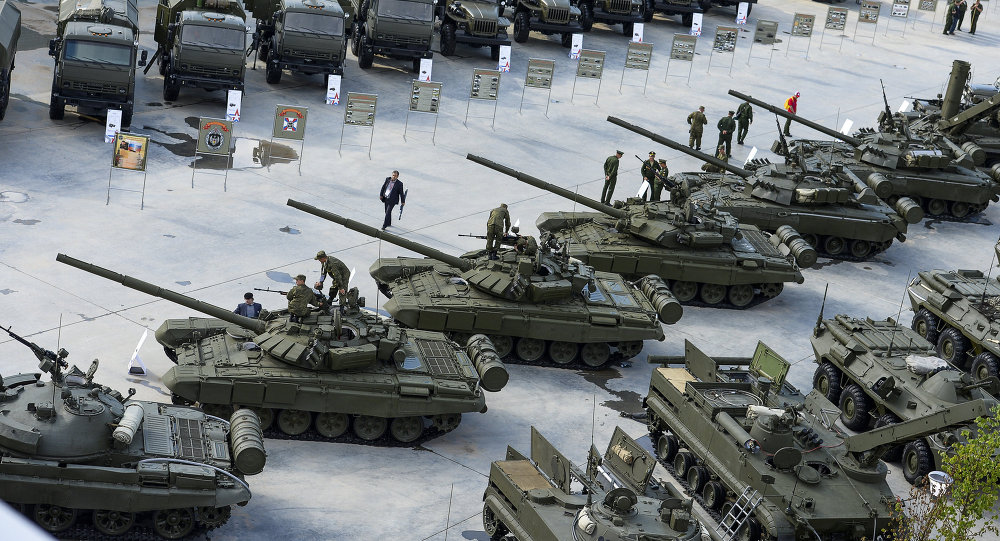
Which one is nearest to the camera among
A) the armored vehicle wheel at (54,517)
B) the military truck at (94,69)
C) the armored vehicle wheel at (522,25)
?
the armored vehicle wheel at (54,517)

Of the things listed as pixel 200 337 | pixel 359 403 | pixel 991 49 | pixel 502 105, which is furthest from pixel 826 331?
pixel 991 49

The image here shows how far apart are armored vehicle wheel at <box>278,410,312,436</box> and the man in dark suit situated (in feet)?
33.7

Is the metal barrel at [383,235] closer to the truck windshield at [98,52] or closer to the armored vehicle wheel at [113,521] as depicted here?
the armored vehicle wheel at [113,521]

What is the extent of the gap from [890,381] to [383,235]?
33.0 feet

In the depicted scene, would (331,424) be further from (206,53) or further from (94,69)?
(206,53)

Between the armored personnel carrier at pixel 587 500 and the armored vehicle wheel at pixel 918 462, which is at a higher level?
the armored personnel carrier at pixel 587 500

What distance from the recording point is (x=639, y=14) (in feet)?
174

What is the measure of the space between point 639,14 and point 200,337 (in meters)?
35.6

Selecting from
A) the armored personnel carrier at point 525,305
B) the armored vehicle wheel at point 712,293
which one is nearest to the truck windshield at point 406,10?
the armored vehicle wheel at point 712,293

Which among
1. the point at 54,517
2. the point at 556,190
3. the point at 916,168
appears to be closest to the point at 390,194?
the point at 556,190

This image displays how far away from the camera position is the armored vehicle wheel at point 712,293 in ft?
96.8

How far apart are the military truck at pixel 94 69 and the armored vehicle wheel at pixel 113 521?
19532mm

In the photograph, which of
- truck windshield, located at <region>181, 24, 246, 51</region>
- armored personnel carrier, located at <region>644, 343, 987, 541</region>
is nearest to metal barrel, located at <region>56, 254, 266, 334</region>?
armored personnel carrier, located at <region>644, 343, 987, 541</region>

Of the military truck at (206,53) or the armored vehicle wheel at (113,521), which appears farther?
the military truck at (206,53)
